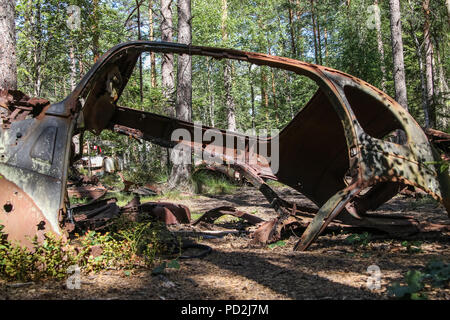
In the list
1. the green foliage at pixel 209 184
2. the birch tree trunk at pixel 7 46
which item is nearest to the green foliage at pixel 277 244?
the birch tree trunk at pixel 7 46

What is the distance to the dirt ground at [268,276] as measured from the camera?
273cm

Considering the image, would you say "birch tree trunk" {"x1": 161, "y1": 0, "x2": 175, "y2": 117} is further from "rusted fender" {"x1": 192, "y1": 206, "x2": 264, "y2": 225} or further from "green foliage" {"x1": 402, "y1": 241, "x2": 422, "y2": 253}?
"green foliage" {"x1": 402, "y1": 241, "x2": 422, "y2": 253}

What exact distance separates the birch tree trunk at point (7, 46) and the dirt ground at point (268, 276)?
16.4ft

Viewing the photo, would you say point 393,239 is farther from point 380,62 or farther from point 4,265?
point 380,62

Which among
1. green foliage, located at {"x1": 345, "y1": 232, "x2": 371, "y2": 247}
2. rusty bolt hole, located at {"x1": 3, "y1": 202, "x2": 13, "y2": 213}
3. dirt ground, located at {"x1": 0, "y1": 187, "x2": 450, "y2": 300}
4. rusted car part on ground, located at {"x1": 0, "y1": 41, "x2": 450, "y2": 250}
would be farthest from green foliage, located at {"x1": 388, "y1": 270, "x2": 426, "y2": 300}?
rusty bolt hole, located at {"x1": 3, "y1": 202, "x2": 13, "y2": 213}

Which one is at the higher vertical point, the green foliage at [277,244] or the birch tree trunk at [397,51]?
the birch tree trunk at [397,51]

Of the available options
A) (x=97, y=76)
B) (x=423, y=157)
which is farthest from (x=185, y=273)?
(x=423, y=157)

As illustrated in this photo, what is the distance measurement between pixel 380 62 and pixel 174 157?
13.5 m

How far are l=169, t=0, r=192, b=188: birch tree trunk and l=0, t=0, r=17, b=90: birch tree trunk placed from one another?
18.3 ft

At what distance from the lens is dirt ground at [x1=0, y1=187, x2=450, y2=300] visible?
2730 mm

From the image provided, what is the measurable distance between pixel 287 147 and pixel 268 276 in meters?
2.99

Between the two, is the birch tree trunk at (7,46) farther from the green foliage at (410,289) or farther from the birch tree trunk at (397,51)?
the birch tree trunk at (397,51)

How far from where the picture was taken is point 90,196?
9.46 m

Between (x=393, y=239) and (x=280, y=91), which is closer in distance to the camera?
(x=393, y=239)
